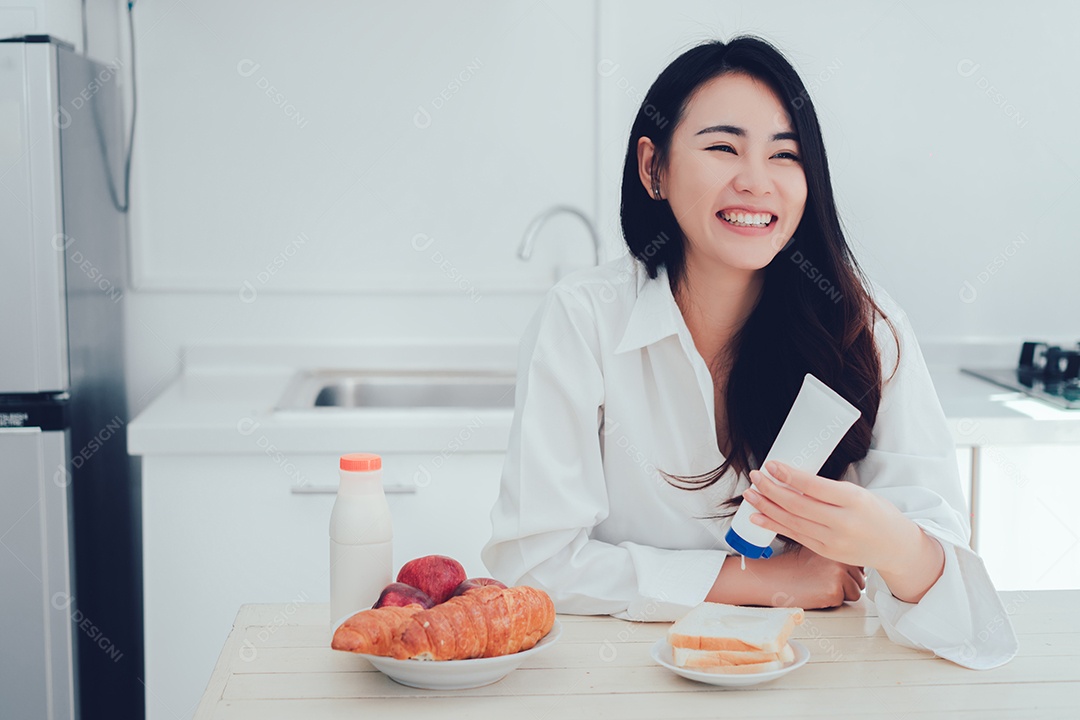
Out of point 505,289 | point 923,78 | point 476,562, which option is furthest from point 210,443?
point 923,78

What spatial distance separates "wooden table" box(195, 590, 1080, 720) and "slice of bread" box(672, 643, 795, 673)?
20 millimetres

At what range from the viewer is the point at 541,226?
2.36 metres

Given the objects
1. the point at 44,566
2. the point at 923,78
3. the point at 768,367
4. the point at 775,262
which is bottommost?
the point at 44,566

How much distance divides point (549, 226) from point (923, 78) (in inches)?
35.2

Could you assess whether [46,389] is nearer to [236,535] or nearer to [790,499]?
[236,535]

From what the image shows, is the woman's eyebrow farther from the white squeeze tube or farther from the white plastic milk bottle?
the white plastic milk bottle

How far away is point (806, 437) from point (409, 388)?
1.49 m

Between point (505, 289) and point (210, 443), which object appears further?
point (505, 289)

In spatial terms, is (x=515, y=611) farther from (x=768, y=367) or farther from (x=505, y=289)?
(x=505, y=289)

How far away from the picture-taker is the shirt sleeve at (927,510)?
1027mm

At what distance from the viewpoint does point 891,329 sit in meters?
1.32

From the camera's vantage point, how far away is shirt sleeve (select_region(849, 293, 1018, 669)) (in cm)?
103

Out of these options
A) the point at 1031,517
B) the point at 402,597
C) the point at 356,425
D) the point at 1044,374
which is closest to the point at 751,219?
the point at 402,597

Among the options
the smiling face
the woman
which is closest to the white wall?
the woman
